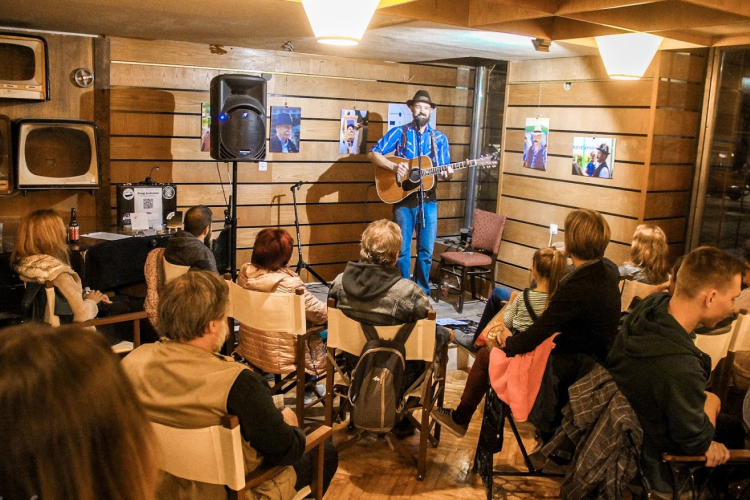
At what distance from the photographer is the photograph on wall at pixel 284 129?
6.03m

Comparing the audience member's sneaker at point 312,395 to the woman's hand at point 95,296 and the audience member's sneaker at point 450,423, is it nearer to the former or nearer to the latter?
the audience member's sneaker at point 450,423

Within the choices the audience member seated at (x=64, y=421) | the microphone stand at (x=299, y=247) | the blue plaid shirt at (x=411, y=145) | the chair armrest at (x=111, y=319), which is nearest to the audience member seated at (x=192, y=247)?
the chair armrest at (x=111, y=319)

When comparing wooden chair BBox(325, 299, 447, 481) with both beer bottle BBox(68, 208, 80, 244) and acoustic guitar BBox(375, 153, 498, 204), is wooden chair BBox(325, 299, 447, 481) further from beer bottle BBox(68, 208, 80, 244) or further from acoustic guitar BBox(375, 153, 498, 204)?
acoustic guitar BBox(375, 153, 498, 204)

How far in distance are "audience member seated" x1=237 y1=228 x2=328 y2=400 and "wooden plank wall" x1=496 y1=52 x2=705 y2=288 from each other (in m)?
2.79

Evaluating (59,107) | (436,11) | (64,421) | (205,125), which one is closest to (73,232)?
(59,107)

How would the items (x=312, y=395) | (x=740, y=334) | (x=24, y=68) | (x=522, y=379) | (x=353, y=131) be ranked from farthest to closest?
1. (x=353, y=131)
2. (x=24, y=68)
3. (x=312, y=395)
4. (x=740, y=334)
5. (x=522, y=379)

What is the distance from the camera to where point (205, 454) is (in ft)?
5.86

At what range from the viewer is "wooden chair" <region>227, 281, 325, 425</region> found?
3.03 meters

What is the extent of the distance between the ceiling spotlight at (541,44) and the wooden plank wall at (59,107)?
3339mm

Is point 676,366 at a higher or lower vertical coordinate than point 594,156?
lower

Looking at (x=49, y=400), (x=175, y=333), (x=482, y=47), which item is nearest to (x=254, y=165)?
(x=482, y=47)

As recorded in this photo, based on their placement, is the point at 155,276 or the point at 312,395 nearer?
the point at 155,276

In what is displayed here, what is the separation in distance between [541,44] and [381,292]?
99.8 inches

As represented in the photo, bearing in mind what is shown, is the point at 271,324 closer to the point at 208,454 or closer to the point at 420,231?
the point at 208,454
